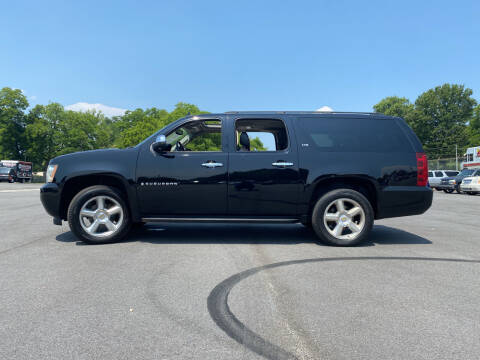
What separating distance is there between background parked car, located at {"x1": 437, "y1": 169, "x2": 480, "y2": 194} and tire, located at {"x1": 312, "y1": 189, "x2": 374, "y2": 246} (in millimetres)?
20701

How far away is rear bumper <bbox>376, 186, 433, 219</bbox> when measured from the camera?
203 inches

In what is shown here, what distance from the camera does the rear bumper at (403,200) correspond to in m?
5.15

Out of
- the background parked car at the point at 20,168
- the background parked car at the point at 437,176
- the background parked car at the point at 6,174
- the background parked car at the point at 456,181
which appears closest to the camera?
the background parked car at the point at 456,181

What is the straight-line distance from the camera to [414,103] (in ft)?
243

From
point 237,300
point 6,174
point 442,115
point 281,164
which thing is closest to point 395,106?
point 442,115

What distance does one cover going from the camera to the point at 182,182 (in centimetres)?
508

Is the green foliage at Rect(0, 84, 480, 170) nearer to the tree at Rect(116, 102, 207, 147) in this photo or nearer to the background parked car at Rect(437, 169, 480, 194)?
the tree at Rect(116, 102, 207, 147)

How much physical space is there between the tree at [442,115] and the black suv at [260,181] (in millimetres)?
71591

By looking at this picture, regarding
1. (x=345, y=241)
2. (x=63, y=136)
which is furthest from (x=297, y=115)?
(x=63, y=136)

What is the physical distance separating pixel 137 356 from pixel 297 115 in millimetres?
4147

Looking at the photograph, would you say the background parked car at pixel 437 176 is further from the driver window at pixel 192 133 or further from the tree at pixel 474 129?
the tree at pixel 474 129

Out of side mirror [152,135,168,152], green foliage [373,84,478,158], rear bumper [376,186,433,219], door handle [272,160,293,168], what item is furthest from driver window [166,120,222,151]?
green foliage [373,84,478,158]

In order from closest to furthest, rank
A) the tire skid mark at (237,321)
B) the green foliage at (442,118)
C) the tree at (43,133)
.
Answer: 1. the tire skid mark at (237,321)
2. the tree at (43,133)
3. the green foliage at (442,118)

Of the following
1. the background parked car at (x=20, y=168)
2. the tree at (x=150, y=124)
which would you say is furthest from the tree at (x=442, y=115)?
the background parked car at (x=20, y=168)
